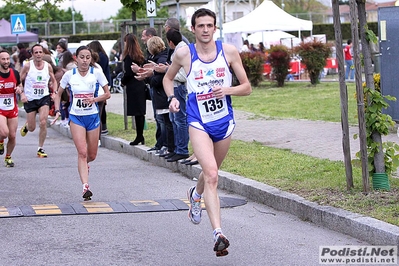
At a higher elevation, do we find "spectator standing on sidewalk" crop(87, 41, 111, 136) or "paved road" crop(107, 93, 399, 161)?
"spectator standing on sidewalk" crop(87, 41, 111, 136)

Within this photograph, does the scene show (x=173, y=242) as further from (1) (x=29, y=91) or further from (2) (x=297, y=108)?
(2) (x=297, y=108)

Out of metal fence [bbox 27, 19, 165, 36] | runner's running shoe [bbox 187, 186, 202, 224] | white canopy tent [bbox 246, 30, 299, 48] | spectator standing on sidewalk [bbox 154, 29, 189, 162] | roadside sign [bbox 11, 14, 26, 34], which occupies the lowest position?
runner's running shoe [bbox 187, 186, 202, 224]

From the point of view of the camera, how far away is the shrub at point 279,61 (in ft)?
93.0

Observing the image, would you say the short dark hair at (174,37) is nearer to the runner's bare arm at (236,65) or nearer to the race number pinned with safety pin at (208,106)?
the runner's bare arm at (236,65)

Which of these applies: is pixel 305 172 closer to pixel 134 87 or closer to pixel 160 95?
pixel 160 95

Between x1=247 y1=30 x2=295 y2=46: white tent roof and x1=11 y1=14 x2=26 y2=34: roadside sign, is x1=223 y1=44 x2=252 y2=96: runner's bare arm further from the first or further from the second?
x1=247 y1=30 x2=295 y2=46: white tent roof

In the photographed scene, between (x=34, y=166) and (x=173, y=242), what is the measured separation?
6.34 metres

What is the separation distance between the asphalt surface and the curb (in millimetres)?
18

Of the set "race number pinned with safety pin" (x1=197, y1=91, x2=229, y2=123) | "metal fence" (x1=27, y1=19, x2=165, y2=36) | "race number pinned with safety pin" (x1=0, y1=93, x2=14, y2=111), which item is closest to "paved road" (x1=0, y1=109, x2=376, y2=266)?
"race number pinned with safety pin" (x1=197, y1=91, x2=229, y2=123)

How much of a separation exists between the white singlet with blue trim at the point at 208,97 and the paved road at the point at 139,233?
105 cm

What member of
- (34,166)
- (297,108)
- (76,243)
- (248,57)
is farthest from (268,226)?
(248,57)

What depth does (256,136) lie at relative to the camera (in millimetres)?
14617

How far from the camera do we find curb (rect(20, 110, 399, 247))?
6910 millimetres

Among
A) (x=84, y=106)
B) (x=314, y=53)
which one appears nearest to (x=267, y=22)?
(x=314, y=53)
